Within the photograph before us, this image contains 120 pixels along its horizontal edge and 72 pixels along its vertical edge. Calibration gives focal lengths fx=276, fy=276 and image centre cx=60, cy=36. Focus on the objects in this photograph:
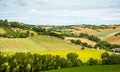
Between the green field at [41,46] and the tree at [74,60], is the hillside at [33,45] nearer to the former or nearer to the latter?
the green field at [41,46]

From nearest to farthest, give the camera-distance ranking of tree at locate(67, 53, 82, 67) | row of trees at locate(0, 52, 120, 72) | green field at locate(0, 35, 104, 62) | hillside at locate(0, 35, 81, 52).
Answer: row of trees at locate(0, 52, 120, 72) → tree at locate(67, 53, 82, 67) → green field at locate(0, 35, 104, 62) → hillside at locate(0, 35, 81, 52)

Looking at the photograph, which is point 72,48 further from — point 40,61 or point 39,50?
point 40,61

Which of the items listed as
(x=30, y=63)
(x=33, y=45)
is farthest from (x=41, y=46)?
(x=30, y=63)

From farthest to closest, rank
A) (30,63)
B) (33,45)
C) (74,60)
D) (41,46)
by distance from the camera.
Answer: (41,46), (33,45), (74,60), (30,63)

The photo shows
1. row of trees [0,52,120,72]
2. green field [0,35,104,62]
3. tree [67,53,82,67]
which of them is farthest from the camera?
green field [0,35,104,62]

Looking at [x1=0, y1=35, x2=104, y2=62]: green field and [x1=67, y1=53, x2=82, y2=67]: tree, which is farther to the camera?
[x1=0, y1=35, x2=104, y2=62]: green field

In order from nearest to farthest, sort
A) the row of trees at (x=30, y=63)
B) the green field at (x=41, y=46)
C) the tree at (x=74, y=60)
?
the row of trees at (x=30, y=63) < the tree at (x=74, y=60) < the green field at (x=41, y=46)

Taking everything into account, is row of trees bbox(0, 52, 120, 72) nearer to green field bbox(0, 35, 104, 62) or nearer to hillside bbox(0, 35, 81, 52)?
green field bbox(0, 35, 104, 62)

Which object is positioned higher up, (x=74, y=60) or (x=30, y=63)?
(x=30, y=63)

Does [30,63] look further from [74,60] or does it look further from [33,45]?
[33,45]

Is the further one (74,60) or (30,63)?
(74,60)

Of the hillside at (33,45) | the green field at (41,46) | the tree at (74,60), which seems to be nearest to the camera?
→ the tree at (74,60)

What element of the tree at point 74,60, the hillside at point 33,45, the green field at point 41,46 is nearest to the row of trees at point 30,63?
the tree at point 74,60

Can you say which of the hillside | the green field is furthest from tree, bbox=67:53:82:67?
the hillside
